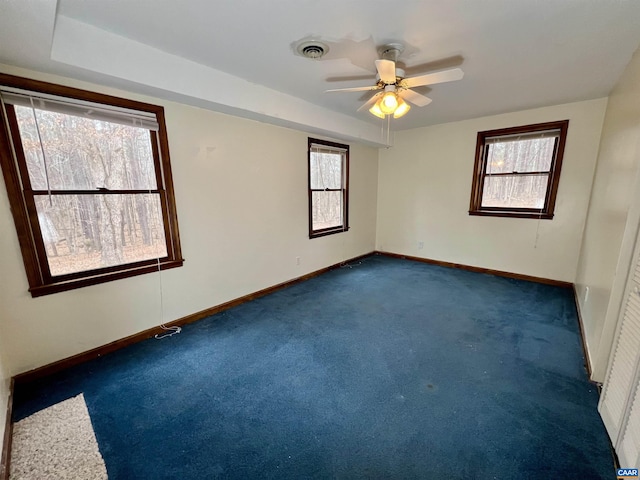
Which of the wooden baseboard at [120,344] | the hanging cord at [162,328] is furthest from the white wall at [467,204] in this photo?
the hanging cord at [162,328]

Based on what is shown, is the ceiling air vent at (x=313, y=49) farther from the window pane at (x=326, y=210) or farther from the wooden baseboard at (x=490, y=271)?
the wooden baseboard at (x=490, y=271)

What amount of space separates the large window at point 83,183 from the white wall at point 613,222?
11.5 feet

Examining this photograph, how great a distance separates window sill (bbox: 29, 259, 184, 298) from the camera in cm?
196

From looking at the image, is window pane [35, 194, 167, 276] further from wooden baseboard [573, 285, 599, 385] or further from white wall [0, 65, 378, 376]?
wooden baseboard [573, 285, 599, 385]

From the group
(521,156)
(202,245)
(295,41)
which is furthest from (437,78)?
(521,156)

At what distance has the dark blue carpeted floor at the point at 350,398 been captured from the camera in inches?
54.4

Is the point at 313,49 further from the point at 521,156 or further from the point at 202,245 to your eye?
the point at 521,156

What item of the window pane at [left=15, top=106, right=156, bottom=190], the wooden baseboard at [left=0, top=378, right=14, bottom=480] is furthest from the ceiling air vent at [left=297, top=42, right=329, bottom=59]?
the wooden baseboard at [left=0, top=378, right=14, bottom=480]

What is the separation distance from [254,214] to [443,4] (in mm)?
2573

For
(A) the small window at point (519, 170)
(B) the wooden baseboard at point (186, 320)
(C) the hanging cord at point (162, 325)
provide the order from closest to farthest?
(B) the wooden baseboard at point (186, 320)
(C) the hanging cord at point (162, 325)
(A) the small window at point (519, 170)

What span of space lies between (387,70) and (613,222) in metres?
2.07

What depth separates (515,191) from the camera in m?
3.96

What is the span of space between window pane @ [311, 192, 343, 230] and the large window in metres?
2.11

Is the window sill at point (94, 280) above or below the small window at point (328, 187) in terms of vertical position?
below
